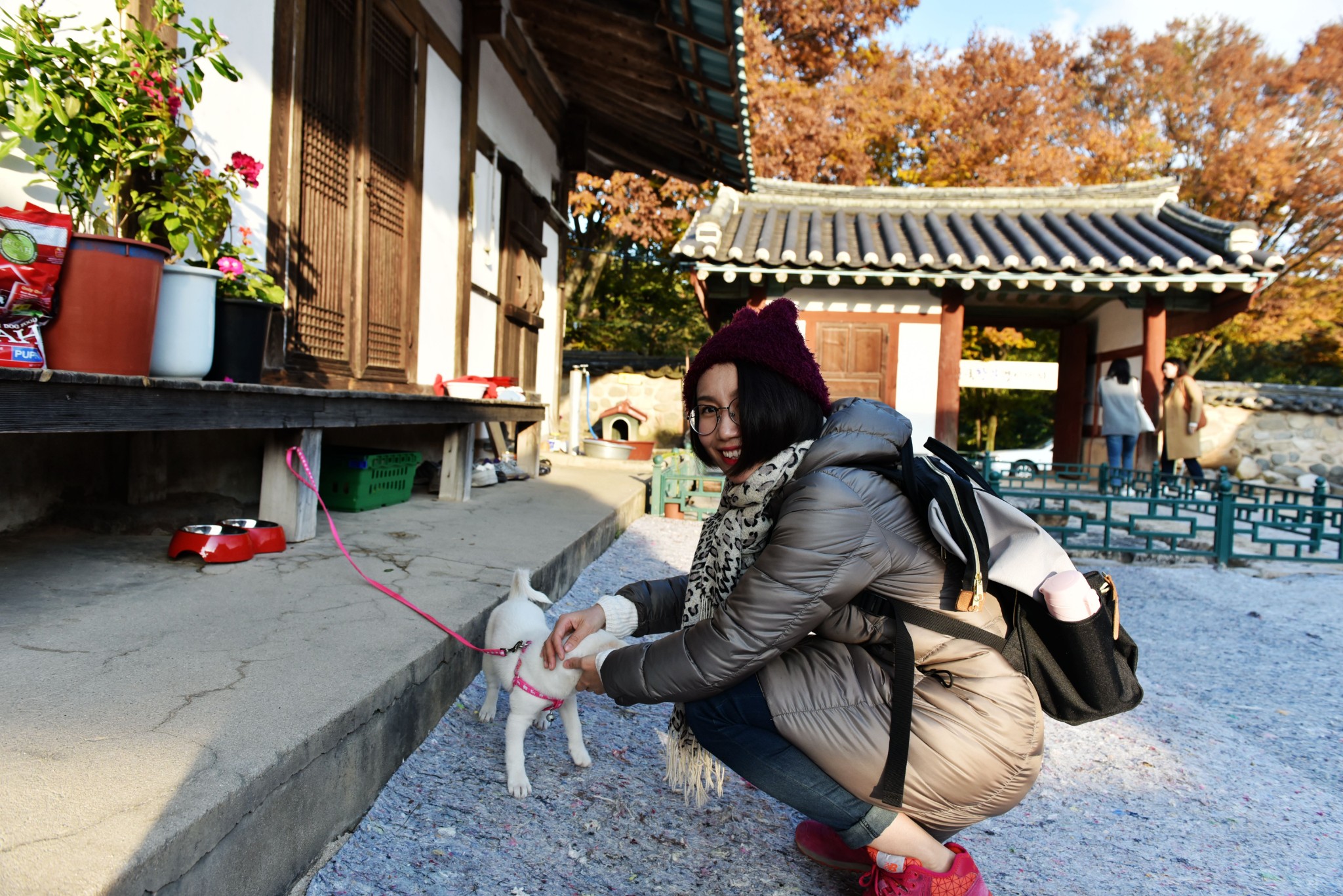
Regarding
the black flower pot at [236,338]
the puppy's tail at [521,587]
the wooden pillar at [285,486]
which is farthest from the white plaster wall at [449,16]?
the puppy's tail at [521,587]

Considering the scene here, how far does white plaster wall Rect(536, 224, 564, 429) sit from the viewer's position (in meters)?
8.73

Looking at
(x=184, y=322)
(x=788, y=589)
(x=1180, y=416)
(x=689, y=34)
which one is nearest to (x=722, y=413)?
(x=788, y=589)

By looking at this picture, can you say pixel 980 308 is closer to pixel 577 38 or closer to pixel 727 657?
pixel 577 38

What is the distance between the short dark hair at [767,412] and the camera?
172 cm

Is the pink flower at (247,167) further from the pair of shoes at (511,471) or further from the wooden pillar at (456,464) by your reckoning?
the pair of shoes at (511,471)

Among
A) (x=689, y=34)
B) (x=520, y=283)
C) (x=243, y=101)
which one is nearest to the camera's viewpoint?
(x=243, y=101)

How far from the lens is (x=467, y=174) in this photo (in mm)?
5855

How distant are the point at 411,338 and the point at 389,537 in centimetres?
200

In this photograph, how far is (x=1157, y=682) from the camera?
349 centimetres

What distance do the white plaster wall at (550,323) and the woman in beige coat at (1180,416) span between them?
6568 millimetres

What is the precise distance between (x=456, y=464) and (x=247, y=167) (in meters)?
2.25

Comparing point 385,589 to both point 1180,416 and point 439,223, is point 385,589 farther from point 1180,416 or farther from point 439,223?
point 1180,416

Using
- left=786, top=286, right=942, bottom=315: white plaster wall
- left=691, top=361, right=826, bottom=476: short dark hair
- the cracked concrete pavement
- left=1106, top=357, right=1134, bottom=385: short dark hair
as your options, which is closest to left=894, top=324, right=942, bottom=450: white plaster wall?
left=786, top=286, right=942, bottom=315: white plaster wall

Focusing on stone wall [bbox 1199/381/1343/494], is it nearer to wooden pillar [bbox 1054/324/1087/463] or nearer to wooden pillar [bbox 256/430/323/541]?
wooden pillar [bbox 1054/324/1087/463]
